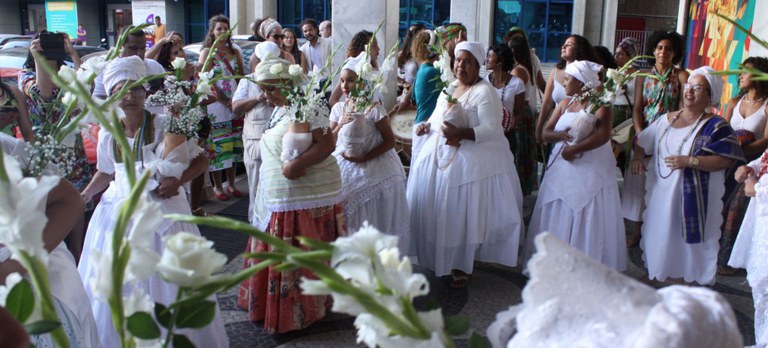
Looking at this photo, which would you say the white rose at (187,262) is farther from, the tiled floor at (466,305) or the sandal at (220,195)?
the sandal at (220,195)

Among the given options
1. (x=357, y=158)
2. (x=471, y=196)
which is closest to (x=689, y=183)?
(x=471, y=196)

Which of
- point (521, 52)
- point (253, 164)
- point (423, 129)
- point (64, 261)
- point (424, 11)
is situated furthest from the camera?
point (424, 11)

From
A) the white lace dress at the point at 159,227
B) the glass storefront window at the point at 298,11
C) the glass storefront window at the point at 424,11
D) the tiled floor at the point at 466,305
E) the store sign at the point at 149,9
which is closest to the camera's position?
the white lace dress at the point at 159,227

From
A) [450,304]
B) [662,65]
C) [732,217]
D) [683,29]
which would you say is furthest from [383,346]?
[683,29]

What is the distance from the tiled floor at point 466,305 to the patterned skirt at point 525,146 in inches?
62.8

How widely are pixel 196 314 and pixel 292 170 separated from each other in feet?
9.54

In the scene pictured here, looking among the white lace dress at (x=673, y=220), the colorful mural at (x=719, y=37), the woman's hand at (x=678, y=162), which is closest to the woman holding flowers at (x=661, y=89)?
the colorful mural at (x=719, y=37)

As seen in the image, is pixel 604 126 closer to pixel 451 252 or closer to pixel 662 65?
pixel 451 252

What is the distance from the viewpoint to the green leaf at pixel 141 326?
1.05m

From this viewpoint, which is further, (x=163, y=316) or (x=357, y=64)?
(x=357, y=64)

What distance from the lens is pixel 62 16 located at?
24.7m

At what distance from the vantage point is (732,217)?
17.3ft

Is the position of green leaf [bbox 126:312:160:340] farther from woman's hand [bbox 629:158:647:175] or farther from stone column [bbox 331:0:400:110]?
stone column [bbox 331:0:400:110]

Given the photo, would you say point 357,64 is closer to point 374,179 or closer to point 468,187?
point 374,179
